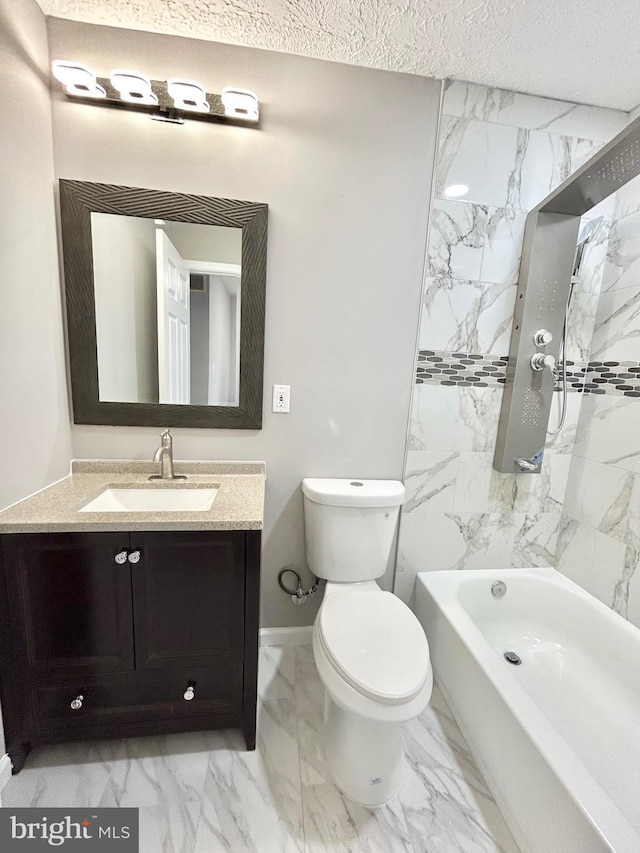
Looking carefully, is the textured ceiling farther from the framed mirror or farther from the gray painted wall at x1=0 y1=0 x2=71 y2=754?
the framed mirror

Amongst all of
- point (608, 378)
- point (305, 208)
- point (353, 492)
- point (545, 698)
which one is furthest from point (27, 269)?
point (545, 698)

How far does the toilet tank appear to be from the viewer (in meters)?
1.44

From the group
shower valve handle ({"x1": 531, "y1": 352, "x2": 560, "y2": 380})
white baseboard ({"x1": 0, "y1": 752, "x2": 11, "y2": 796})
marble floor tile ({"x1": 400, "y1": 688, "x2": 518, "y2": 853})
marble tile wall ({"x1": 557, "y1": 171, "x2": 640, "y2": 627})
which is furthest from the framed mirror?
marble tile wall ({"x1": 557, "y1": 171, "x2": 640, "y2": 627})

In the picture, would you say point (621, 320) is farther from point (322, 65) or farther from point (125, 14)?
point (125, 14)

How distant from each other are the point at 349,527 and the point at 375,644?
1.41 ft

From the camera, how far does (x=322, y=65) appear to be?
4.41 ft

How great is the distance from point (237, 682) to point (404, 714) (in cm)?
56

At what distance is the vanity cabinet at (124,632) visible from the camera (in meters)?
1.06

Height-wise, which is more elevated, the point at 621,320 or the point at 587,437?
the point at 621,320

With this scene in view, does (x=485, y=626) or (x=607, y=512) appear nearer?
(x=607, y=512)

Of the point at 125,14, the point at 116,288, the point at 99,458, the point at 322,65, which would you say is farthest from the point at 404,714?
the point at 125,14

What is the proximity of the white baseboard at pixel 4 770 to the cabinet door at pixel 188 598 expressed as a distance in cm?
46

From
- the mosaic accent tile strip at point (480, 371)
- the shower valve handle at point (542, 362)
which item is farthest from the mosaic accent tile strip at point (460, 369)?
the shower valve handle at point (542, 362)

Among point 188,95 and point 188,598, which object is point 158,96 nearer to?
point 188,95
